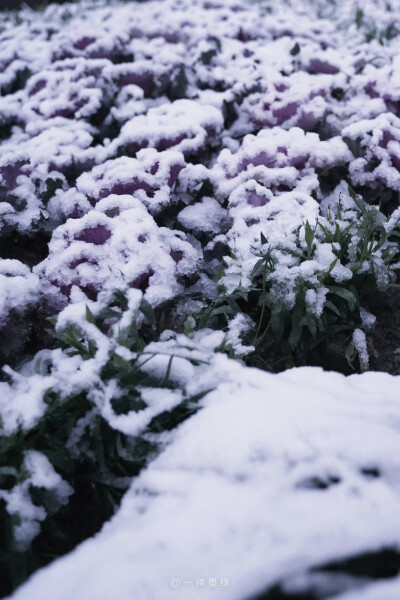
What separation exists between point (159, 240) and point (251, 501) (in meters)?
0.81

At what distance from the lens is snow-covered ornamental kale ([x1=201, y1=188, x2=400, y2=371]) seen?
1.34m

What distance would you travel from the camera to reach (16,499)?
95 centimetres

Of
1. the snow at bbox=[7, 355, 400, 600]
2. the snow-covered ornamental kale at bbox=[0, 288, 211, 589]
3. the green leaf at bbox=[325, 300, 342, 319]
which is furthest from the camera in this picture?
the green leaf at bbox=[325, 300, 342, 319]

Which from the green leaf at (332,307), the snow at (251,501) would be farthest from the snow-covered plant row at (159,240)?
the snow at (251,501)

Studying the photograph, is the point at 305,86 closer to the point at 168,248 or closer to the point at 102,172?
the point at 102,172

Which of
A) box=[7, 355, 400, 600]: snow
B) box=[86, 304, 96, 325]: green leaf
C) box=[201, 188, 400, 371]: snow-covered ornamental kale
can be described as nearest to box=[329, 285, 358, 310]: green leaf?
box=[201, 188, 400, 371]: snow-covered ornamental kale

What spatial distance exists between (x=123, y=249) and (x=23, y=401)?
0.50 meters

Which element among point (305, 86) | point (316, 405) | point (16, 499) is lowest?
point (16, 499)

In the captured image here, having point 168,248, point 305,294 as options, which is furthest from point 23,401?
point 305,294

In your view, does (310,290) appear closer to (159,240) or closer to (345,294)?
(345,294)

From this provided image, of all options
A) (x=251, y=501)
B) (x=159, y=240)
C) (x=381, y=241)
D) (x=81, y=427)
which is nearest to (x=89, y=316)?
(x=81, y=427)

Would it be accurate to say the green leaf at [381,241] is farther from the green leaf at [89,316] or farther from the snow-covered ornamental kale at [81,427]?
the green leaf at [89,316]

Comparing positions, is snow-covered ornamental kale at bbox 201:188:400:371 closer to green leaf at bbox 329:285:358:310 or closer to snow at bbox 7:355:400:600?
green leaf at bbox 329:285:358:310

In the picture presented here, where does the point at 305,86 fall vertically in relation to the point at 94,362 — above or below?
above
